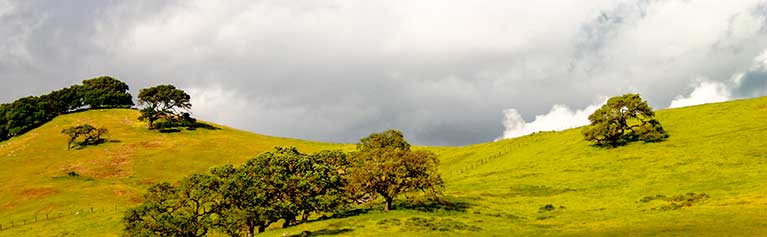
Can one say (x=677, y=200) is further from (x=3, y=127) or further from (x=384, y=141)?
(x=3, y=127)

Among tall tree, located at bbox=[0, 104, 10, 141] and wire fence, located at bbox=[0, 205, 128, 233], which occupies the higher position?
tall tree, located at bbox=[0, 104, 10, 141]

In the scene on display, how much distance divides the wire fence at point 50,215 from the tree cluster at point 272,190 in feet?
133

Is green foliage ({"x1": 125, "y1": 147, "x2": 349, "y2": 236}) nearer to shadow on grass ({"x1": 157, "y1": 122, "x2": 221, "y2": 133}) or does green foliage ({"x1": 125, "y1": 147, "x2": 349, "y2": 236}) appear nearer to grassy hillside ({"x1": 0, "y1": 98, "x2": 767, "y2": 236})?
grassy hillside ({"x1": 0, "y1": 98, "x2": 767, "y2": 236})

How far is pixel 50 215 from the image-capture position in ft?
344

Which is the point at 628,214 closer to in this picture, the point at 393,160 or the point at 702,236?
the point at 702,236

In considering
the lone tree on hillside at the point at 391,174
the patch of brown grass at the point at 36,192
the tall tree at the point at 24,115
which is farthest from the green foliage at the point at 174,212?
the tall tree at the point at 24,115

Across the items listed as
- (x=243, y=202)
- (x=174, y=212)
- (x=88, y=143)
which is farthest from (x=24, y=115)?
(x=243, y=202)

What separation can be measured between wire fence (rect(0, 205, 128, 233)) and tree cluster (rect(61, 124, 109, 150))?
58.6 metres

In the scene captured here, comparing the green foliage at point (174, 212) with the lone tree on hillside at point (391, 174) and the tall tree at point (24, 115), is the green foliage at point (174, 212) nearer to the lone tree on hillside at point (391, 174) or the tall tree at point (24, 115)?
the lone tree on hillside at point (391, 174)

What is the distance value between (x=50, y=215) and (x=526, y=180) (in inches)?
3331

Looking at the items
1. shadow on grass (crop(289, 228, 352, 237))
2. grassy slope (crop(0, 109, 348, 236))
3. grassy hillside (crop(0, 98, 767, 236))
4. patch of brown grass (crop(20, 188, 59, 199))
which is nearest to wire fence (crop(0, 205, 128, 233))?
grassy slope (crop(0, 109, 348, 236))

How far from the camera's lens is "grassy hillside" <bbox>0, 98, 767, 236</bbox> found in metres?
61.1

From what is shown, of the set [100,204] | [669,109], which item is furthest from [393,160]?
[669,109]

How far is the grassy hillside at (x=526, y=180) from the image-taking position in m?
61.1
